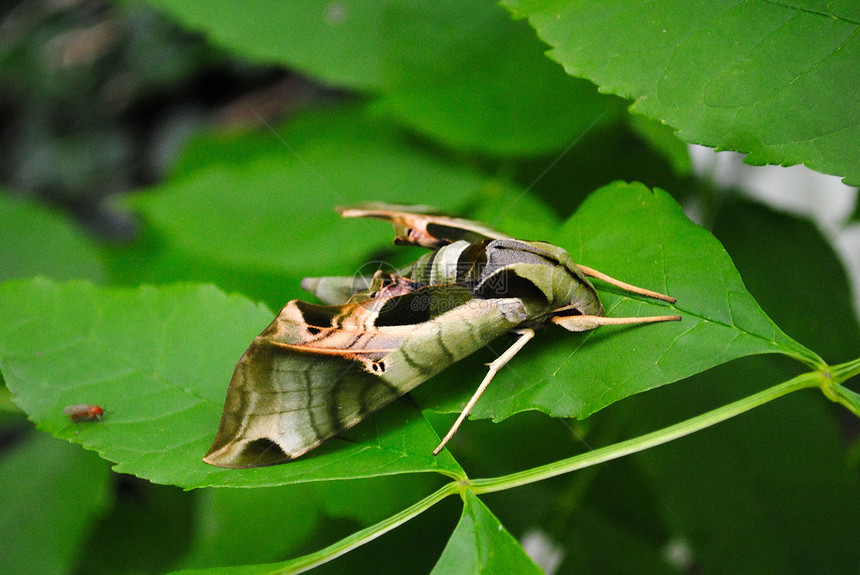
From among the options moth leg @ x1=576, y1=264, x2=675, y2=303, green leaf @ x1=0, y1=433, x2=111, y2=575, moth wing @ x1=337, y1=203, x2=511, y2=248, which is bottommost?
green leaf @ x1=0, y1=433, x2=111, y2=575

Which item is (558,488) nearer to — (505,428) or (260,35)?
(505,428)

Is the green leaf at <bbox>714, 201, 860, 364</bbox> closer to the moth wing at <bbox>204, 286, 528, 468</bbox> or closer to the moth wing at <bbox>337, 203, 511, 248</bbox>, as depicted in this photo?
the moth wing at <bbox>337, 203, 511, 248</bbox>

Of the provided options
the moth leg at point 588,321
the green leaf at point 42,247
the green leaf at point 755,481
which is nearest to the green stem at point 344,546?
the moth leg at point 588,321

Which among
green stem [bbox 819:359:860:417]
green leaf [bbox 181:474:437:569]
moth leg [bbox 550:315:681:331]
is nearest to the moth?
moth leg [bbox 550:315:681:331]

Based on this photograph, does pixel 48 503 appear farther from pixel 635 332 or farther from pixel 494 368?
pixel 635 332

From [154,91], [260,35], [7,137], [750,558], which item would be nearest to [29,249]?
[260,35]

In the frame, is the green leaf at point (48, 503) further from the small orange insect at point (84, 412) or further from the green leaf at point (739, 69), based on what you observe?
the green leaf at point (739, 69)
